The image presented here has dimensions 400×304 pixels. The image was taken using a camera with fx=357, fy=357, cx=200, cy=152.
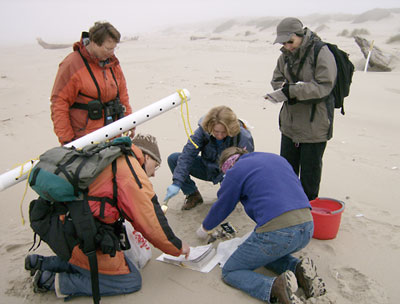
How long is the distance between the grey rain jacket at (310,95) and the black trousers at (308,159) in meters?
0.10

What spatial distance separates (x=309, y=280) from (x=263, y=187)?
0.74 meters

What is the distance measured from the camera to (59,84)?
3312 mm

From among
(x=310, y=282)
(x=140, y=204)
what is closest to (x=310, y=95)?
(x=310, y=282)

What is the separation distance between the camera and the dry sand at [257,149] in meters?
2.82

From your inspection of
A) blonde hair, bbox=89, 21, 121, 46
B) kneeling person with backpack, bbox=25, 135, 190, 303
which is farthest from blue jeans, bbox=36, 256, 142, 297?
blonde hair, bbox=89, 21, 121, 46

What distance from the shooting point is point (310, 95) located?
3.35 meters

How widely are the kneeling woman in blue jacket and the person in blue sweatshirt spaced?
0.82 metres

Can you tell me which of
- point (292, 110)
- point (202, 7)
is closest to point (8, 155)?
point (292, 110)

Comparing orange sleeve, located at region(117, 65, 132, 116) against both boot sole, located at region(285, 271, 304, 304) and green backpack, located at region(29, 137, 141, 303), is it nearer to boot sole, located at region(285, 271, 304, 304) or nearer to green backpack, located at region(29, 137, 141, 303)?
green backpack, located at region(29, 137, 141, 303)

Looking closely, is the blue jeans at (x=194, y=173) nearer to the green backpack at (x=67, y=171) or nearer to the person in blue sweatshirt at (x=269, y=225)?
the person in blue sweatshirt at (x=269, y=225)

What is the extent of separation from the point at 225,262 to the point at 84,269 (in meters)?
1.14

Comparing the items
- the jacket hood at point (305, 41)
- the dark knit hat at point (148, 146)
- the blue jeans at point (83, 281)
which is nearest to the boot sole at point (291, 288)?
the blue jeans at point (83, 281)

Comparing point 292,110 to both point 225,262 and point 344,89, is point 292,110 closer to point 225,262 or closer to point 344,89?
point 344,89

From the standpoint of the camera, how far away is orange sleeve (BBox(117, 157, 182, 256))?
2.40 meters
